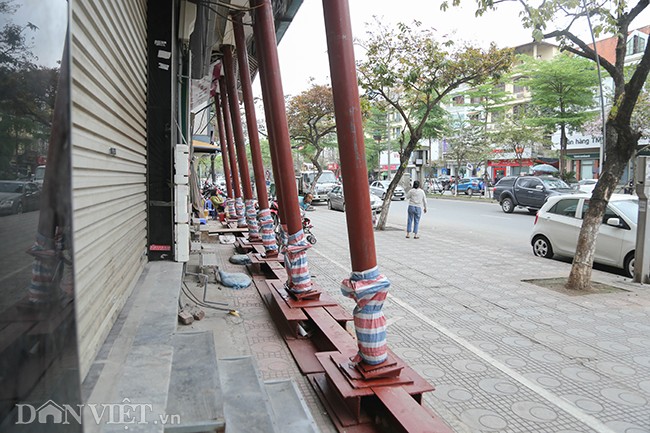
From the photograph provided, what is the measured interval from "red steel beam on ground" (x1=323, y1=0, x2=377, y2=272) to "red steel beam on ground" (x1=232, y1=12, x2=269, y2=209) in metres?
5.49

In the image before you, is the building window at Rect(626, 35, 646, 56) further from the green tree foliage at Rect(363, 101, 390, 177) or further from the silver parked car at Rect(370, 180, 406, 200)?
the silver parked car at Rect(370, 180, 406, 200)

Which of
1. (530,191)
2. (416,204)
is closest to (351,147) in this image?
(416,204)

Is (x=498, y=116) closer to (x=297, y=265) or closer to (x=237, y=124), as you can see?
(x=237, y=124)

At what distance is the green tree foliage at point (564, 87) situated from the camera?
24.4m

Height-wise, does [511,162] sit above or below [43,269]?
above

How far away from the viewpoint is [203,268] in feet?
24.8

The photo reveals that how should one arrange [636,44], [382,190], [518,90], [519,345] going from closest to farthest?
[519,345]
[382,190]
[636,44]
[518,90]

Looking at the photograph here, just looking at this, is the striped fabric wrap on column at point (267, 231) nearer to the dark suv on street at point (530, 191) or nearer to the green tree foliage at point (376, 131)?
the dark suv on street at point (530, 191)

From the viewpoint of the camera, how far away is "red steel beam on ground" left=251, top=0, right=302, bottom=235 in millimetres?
6098

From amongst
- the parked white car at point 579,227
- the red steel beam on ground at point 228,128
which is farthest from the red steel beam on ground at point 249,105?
the red steel beam on ground at point 228,128

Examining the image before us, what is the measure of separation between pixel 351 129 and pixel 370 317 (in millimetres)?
1409

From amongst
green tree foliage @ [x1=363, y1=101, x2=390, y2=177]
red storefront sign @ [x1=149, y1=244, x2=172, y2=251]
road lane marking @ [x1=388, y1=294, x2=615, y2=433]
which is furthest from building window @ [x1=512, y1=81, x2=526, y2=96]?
red storefront sign @ [x1=149, y1=244, x2=172, y2=251]

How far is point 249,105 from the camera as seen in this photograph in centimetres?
997

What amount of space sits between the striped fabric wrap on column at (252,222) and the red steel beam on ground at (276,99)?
487 cm
